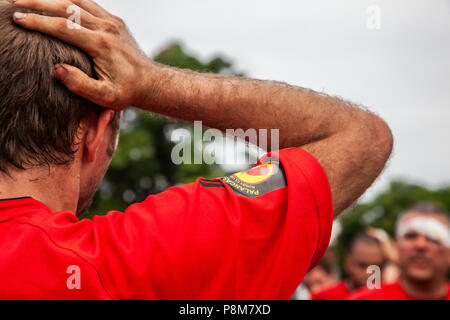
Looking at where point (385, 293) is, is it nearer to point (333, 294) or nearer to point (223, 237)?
point (333, 294)

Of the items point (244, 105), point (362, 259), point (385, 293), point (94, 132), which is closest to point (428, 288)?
point (385, 293)

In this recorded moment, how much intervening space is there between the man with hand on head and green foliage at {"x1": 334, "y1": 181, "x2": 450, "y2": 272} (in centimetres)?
5567

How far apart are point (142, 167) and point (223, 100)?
33990 mm

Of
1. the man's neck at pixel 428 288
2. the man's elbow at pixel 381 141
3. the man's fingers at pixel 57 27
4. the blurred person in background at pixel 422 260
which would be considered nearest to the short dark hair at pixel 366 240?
the blurred person in background at pixel 422 260

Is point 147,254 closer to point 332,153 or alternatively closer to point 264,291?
point 264,291

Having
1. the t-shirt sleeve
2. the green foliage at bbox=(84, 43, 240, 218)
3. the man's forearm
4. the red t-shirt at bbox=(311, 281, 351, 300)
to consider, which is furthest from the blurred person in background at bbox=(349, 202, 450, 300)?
the green foliage at bbox=(84, 43, 240, 218)

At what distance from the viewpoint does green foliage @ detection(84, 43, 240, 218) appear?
34125 mm

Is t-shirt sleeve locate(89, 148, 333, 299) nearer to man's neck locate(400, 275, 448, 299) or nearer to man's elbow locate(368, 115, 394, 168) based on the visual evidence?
man's elbow locate(368, 115, 394, 168)

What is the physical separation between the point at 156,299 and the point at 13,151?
77cm

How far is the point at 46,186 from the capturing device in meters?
1.95

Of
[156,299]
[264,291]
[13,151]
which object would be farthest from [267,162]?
[13,151]

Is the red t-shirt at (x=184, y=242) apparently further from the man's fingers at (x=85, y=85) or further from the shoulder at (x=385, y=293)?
the shoulder at (x=385, y=293)

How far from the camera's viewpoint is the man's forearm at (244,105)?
210cm

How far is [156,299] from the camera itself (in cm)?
178
